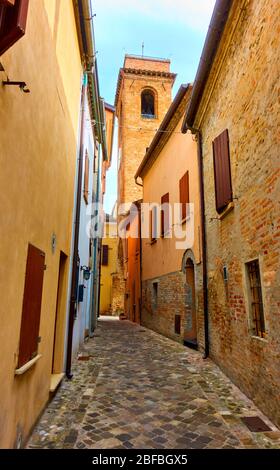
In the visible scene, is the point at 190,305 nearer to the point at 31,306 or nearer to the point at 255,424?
the point at 255,424

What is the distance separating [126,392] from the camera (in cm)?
502

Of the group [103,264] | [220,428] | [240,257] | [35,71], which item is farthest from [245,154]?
[103,264]

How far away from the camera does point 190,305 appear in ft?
30.6

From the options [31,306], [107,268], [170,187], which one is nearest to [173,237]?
[170,187]

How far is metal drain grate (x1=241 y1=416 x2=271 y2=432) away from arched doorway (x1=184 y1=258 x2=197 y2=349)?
5168 millimetres

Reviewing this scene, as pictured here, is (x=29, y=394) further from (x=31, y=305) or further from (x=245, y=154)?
(x=245, y=154)

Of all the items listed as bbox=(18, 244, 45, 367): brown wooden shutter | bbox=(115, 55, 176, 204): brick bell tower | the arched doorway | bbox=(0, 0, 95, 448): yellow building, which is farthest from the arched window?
bbox=(18, 244, 45, 367): brown wooden shutter

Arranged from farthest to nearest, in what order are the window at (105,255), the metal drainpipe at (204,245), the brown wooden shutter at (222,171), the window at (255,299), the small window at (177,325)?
the window at (105,255)
the small window at (177,325)
the metal drainpipe at (204,245)
the brown wooden shutter at (222,171)
the window at (255,299)

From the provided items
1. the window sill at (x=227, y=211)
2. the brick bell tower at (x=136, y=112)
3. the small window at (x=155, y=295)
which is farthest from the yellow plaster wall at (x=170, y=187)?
the brick bell tower at (x=136, y=112)

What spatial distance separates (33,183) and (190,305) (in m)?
7.15

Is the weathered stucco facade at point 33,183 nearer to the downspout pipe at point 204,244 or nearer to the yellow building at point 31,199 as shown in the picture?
the yellow building at point 31,199

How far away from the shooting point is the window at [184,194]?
9352mm

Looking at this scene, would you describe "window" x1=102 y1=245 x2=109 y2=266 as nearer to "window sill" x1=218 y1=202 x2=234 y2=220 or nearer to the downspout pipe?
the downspout pipe
